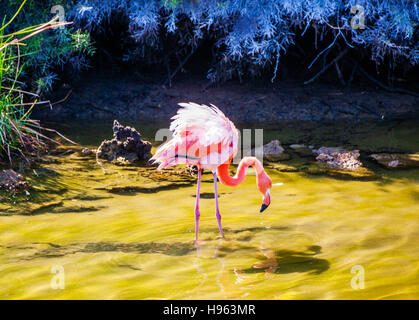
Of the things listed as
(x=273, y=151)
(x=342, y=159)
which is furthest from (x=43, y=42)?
(x=342, y=159)

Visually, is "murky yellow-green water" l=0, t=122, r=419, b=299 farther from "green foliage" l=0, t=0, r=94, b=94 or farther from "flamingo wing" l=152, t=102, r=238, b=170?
"green foliage" l=0, t=0, r=94, b=94

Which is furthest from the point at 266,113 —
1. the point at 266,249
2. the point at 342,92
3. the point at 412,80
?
the point at 266,249

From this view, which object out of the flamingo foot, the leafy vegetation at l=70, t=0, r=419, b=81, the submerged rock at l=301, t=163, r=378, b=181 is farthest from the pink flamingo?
the leafy vegetation at l=70, t=0, r=419, b=81

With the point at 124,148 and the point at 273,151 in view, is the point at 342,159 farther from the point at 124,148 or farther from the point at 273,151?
the point at 124,148

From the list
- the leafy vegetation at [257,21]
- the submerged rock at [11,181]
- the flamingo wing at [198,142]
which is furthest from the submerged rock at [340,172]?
the submerged rock at [11,181]

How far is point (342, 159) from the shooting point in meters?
6.53

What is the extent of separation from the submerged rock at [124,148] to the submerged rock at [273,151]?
157 centimetres

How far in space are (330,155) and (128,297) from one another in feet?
13.6

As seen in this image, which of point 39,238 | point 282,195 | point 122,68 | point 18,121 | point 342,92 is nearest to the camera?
point 39,238

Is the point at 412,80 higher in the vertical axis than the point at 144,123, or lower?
higher

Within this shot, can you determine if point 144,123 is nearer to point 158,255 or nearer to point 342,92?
point 342,92

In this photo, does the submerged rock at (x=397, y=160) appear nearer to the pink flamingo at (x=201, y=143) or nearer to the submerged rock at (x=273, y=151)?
the submerged rock at (x=273, y=151)

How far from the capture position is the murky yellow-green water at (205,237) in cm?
359

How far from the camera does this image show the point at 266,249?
4.31 meters
